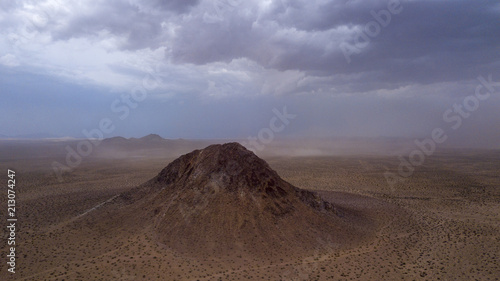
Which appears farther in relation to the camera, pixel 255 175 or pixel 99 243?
pixel 255 175

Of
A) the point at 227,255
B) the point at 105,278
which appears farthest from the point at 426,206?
the point at 105,278

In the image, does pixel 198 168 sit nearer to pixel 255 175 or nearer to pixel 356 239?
pixel 255 175

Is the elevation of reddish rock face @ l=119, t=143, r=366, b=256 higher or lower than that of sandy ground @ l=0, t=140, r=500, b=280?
higher

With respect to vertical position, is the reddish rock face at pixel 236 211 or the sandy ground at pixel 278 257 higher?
the reddish rock face at pixel 236 211

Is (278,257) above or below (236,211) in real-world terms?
below

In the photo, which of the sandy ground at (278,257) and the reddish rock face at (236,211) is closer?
the sandy ground at (278,257)

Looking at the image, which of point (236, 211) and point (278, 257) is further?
point (236, 211)

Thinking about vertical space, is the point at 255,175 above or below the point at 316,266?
above

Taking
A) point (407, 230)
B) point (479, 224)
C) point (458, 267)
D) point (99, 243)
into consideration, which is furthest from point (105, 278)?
point (479, 224)

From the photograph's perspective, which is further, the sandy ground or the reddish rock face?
the reddish rock face

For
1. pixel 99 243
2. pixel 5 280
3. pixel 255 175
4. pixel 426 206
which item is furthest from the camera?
pixel 426 206

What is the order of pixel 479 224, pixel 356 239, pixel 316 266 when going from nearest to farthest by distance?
pixel 316 266
pixel 356 239
pixel 479 224
